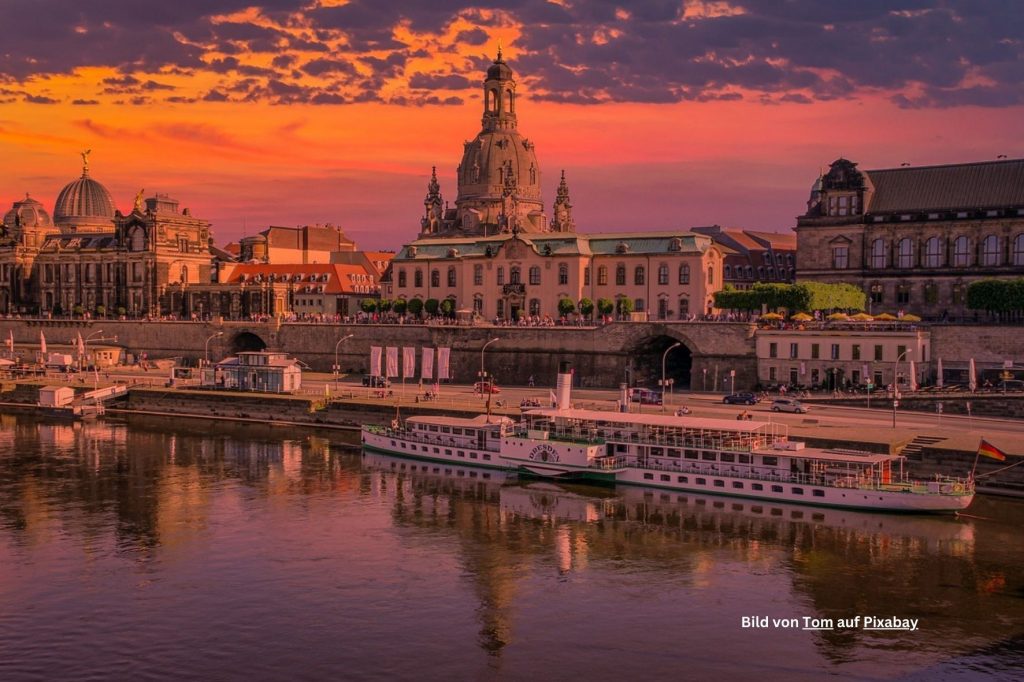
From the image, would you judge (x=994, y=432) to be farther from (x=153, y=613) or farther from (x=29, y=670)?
(x=29, y=670)

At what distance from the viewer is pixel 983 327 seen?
73.6m

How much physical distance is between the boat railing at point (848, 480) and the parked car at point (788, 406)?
46.5 feet

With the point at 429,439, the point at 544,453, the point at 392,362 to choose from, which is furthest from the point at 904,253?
the point at 429,439

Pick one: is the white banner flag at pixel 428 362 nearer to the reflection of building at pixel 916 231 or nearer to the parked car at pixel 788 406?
the reflection of building at pixel 916 231

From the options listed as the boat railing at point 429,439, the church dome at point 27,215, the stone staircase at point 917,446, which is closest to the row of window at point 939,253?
the stone staircase at point 917,446

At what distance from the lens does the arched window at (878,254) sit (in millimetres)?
89125

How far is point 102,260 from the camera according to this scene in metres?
137

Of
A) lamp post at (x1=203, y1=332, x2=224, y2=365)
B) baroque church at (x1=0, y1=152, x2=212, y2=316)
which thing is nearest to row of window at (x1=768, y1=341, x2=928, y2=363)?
lamp post at (x1=203, y1=332, x2=224, y2=365)

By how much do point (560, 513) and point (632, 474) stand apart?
7.13 m

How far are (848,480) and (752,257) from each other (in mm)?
65955

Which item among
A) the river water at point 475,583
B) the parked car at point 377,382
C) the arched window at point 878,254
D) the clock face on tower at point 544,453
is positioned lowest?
the river water at point 475,583

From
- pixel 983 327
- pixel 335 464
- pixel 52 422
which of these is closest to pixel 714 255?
pixel 983 327

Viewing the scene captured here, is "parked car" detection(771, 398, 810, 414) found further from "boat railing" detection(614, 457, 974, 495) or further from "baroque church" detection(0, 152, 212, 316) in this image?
"baroque church" detection(0, 152, 212, 316)

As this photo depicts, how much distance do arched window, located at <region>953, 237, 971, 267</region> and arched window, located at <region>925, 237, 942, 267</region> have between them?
3.86ft
